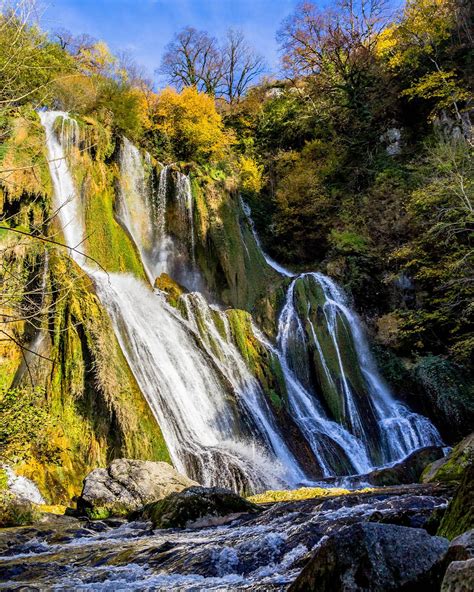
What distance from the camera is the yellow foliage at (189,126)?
23156 millimetres

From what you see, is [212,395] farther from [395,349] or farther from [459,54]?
[459,54]

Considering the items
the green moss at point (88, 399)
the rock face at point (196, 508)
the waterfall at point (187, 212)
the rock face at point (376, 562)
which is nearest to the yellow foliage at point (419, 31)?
the waterfall at point (187, 212)

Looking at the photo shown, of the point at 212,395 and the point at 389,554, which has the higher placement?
the point at 212,395

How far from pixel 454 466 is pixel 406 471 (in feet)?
7.96

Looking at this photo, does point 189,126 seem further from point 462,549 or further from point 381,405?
point 462,549

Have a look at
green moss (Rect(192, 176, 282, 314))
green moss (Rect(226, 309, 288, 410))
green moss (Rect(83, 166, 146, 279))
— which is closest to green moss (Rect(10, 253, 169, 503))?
green moss (Rect(226, 309, 288, 410))

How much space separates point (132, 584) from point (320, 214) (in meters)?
18.9

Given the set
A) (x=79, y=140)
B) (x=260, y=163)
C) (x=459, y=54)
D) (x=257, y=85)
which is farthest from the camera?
(x=257, y=85)

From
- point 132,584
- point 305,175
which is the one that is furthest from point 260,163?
point 132,584

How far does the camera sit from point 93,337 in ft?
31.7

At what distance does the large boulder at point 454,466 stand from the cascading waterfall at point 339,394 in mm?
3558

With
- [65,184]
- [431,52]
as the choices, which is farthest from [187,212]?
[431,52]

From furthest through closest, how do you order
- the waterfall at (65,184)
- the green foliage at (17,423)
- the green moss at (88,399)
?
1. the waterfall at (65,184)
2. the green moss at (88,399)
3. the green foliage at (17,423)

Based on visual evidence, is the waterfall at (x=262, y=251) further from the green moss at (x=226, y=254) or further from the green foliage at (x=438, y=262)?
the green foliage at (x=438, y=262)
